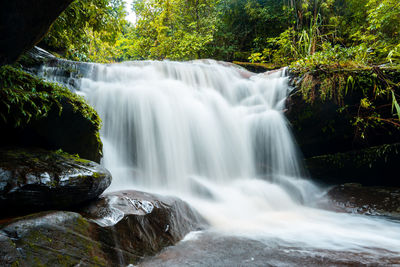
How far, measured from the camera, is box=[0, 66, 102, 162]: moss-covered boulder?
213cm

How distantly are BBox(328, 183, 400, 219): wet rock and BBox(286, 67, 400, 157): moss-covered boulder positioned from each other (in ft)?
3.03

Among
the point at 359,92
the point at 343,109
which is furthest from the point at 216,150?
the point at 359,92

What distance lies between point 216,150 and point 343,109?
2.75 metres

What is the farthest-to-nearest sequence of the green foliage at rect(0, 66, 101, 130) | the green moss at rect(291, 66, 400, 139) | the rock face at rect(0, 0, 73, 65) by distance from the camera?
the green moss at rect(291, 66, 400, 139), the green foliage at rect(0, 66, 101, 130), the rock face at rect(0, 0, 73, 65)

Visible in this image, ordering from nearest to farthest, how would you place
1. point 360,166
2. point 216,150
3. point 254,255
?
point 254,255 → point 360,166 → point 216,150

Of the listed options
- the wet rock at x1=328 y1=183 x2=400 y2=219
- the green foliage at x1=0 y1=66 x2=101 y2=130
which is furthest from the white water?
the green foliage at x1=0 y1=66 x2=101 y2=130

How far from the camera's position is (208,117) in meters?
5.42

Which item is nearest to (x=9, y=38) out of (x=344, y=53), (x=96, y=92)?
(x=96, y=92)

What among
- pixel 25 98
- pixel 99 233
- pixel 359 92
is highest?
pixel 359 92

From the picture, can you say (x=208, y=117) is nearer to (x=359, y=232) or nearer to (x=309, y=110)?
(x=309, y=110)

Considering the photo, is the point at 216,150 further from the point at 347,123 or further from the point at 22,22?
the point at 22,22

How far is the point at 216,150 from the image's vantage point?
16.6 feet

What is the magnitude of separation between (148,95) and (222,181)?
100 inches

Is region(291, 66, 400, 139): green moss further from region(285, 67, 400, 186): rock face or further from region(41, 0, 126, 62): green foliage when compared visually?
region(41, 0, 126, 62): green foliage
